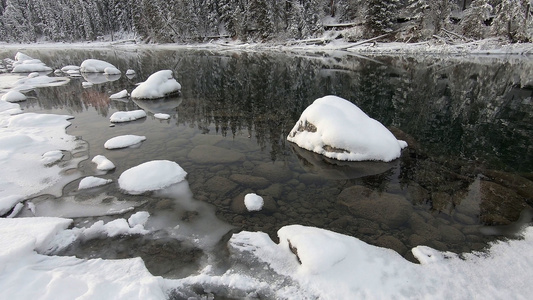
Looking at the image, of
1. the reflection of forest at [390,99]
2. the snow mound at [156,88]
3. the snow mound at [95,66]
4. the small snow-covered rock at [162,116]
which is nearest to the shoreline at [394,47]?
the reflection of forest at [390,99]

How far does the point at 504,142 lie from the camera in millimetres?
9961

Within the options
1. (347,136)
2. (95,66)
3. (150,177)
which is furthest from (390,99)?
(95,66)

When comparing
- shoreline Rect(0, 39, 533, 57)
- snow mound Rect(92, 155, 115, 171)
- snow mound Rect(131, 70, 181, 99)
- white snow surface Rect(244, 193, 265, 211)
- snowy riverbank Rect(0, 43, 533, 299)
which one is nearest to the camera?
snowy riverbank Rect(0, 43, 533, 299)

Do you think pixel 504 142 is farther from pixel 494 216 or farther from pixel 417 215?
pixel 417 215

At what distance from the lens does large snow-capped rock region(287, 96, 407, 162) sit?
843 cm

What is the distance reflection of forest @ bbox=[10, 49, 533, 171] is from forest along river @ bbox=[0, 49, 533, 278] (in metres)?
0.10

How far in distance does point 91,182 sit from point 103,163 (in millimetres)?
1165

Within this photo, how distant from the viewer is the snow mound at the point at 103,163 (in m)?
8.05

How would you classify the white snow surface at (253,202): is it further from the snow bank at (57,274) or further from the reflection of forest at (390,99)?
the reflection of forest at (390,99)

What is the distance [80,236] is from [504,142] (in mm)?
13166

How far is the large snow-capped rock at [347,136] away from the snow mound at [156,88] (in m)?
11.4

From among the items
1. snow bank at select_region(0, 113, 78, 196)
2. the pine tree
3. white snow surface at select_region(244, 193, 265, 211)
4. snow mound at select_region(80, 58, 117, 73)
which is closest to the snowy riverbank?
white snow surface at select_region(244, 193, 265, 211)

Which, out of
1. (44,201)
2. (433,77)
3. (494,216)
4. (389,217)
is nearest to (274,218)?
(389,217)

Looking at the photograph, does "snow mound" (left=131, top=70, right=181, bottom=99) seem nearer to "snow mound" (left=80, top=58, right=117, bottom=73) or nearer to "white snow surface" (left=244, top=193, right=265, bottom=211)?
"white snow surface" (left=244, top=193, right=265, bottom=211)
